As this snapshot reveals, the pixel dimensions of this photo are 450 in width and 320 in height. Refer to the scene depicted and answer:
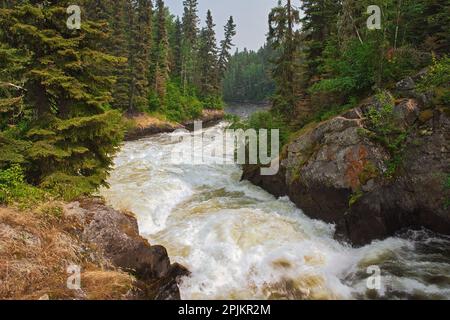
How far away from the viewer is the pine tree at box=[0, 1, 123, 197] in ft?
31.3

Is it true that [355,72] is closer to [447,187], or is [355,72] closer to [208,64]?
[447,187]

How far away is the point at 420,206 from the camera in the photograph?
10.3m

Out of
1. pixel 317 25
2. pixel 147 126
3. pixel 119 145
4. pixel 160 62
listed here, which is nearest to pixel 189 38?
pixel 160 62

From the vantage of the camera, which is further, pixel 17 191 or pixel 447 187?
pixel 447 187

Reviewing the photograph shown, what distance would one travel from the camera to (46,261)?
22.4ft

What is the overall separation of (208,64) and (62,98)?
53600mm

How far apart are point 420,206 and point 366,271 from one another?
123 inches

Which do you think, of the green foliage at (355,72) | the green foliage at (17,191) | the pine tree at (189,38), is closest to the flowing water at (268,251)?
the green foliage at (17,191)

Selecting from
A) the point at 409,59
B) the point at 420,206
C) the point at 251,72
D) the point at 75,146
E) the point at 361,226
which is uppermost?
the point at 251,72

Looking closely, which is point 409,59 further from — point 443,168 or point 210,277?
point 210,277

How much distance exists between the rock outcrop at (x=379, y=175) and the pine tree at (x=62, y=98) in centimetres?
744

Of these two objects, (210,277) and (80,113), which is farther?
(80,113)
